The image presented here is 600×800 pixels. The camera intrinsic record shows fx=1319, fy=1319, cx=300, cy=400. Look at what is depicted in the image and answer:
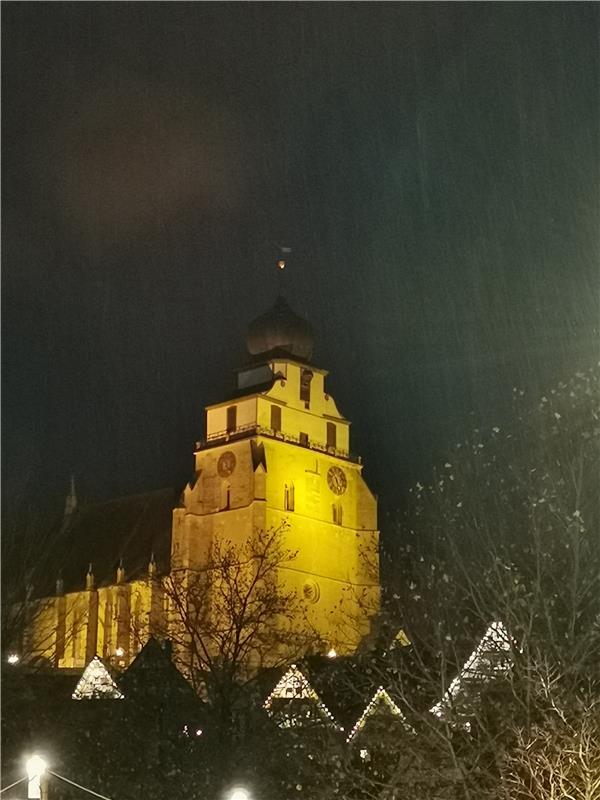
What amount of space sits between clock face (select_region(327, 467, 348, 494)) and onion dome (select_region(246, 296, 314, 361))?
23.7ft

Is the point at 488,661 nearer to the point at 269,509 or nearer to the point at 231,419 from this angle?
the point at 269,509

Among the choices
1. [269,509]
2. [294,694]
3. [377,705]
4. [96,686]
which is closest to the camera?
[377,705]

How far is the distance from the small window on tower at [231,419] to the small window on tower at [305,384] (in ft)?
13.4

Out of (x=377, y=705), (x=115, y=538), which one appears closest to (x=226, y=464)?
(x=115, y=538)

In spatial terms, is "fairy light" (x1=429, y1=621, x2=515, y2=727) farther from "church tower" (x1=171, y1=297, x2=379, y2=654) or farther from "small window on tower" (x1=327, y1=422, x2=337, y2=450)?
"small window on tower" (x1=327, y1=422, x2=337, y2=450)

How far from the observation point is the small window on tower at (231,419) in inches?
2943

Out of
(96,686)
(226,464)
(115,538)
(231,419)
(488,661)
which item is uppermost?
(231,419)

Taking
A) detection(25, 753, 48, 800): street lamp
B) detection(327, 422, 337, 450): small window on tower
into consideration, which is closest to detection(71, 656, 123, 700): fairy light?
detection(25, 753, 48, 800): street lamp

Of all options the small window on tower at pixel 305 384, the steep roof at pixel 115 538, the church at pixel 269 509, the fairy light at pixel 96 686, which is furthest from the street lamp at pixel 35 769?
the small window on tower at pixel 305 384

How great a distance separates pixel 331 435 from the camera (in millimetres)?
76875

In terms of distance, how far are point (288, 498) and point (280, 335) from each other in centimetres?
1112

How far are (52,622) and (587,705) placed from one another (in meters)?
39.9

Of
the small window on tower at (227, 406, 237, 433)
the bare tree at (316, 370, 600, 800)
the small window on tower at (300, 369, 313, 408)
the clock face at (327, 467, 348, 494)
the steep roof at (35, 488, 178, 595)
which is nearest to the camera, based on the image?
the bare tree at (316, 370, 600, 800)

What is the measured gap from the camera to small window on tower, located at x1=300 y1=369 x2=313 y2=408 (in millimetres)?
76625
